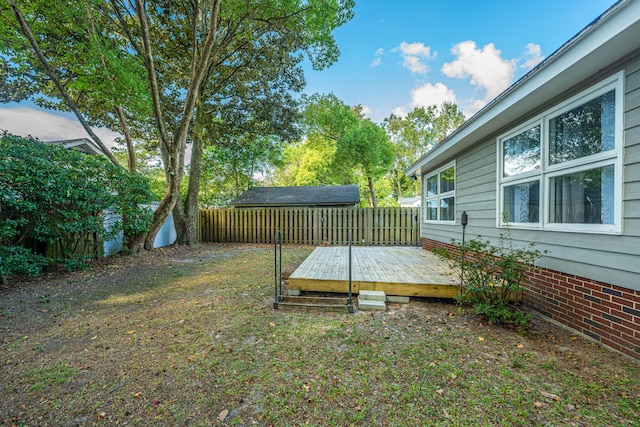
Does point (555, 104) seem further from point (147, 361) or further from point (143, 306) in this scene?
point (143, 306)

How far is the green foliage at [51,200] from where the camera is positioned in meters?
4.29

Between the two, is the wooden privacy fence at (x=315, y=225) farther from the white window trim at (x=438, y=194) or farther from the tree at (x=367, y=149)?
the tree at (x=367, y=149)

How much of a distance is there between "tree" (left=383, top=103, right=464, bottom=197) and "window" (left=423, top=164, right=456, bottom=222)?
15798 millimetres

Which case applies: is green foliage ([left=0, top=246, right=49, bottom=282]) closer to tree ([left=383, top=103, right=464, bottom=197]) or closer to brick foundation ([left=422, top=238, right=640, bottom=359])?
brick foundation ([left=422, top=238, right=640, bottom=359])

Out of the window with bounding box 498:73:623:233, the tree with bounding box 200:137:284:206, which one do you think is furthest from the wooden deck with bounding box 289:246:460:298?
the tree with bounding box 200:137:284:206

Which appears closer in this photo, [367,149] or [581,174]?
[581,174]

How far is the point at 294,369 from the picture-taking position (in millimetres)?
2115

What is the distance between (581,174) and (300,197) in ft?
35.4

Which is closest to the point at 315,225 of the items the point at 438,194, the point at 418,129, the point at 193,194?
the point at 193,194

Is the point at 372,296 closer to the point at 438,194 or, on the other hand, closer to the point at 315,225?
the point at 438,194

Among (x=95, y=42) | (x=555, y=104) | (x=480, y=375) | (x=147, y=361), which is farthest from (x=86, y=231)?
(x=555, y=104)

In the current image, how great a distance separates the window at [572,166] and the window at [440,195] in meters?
2.01

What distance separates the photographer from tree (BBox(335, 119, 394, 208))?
50.9 feet

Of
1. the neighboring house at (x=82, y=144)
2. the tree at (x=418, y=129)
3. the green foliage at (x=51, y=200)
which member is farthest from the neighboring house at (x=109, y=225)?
the tree at (x=418, y=129)
